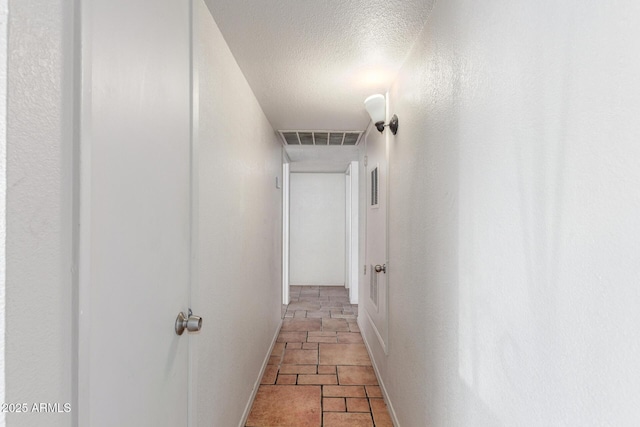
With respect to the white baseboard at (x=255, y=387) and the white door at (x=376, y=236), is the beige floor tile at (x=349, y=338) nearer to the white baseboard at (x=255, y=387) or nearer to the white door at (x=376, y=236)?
the white door at (x=376, y=236)

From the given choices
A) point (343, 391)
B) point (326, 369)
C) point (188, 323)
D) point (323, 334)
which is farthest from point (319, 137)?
point (188, 323)

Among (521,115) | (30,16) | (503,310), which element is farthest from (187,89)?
(503,310)

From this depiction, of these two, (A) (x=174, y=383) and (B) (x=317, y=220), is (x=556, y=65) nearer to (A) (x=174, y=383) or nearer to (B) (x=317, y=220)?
(A) (x=174, y=383)

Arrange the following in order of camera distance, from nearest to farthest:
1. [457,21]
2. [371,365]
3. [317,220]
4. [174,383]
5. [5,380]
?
[5,380] → [174,383] → [457,21] → [371,365] → [317,220]

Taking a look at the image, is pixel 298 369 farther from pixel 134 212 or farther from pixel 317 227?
pixel 317 227

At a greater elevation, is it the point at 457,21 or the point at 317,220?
the point at 457,21

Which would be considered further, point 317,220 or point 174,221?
point 317,220

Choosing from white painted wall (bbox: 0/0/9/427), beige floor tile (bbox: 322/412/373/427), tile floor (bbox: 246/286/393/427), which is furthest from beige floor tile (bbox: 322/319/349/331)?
white painted wall (bbox: 0/0/9/427)

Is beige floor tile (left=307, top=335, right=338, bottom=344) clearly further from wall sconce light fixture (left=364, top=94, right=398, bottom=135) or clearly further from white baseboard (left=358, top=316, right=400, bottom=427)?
wall sconce light fixture (left=364, top=94, right=398, bottom=135)

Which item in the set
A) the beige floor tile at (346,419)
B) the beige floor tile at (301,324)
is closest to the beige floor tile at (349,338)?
the beige floor tile at (301,324)

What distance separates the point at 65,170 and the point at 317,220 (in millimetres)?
5845

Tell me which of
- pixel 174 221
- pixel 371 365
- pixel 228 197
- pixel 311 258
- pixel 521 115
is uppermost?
pixel 521 115

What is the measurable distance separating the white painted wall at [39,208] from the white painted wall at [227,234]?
671mm

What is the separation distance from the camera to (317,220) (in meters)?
6.44
